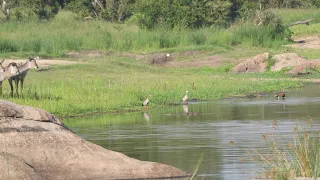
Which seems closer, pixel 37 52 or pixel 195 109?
pixel 195 109

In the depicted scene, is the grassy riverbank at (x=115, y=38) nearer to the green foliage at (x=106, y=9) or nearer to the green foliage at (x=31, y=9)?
the green foliage at (x=31, y=9)

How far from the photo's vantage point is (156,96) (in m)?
25.6

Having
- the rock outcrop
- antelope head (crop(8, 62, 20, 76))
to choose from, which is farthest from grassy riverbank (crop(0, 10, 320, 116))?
the rock outcrop

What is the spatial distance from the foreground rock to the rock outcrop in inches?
928

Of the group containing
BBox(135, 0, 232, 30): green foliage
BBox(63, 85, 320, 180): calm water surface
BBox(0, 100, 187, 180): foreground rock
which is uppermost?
BBox(0, 100, 187, 180): foreground rock

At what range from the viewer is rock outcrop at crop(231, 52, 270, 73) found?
35688mm

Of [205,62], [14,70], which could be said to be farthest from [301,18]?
[14,70]

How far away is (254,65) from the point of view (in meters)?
35.8

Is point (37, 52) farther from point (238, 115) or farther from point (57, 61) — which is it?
point (238, 115)

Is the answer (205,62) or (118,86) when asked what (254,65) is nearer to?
(205,62)

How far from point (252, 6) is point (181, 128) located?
116 ft

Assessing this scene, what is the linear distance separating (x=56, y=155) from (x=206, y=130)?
697cm

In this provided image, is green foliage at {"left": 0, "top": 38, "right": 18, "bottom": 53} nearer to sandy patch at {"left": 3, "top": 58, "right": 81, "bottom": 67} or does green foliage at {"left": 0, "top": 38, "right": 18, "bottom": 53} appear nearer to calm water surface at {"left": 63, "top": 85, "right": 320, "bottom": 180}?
sandy patch at {"left": 3, "top": 58, "right": 81, "bottom": 67}

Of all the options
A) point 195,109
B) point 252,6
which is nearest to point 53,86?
point 195,109
